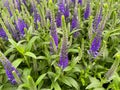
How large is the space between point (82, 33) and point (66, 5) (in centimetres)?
47

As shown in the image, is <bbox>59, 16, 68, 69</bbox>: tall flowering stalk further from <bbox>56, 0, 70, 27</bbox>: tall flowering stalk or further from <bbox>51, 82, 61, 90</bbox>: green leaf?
<bbox>56, 0, 70, 27</bbox>: tall flowering stalk

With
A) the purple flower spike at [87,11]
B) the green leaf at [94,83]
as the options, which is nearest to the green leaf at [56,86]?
the green leaf at [94,83]

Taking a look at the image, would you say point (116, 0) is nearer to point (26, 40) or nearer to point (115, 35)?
point (115, 35)

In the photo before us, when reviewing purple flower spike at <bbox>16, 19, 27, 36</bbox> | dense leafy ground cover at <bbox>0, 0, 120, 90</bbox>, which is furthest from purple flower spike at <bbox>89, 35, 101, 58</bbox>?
purple flower spike at <bbox>16, 19, 27, 36</bbox>

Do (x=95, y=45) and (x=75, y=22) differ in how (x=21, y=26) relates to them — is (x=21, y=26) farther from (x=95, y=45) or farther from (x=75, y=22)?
(x=95, y=45)

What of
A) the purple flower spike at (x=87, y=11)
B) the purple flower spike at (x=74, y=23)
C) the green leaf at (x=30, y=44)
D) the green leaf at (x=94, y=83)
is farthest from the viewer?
the purple flower spike at (x=87, y=11)

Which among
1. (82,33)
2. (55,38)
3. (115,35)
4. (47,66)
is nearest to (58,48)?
(55,38)

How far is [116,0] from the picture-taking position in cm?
432

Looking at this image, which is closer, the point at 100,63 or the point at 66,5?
the point at 100,63

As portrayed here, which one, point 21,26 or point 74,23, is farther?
point 74,23

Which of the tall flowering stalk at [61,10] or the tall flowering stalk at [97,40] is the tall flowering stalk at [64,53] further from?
the tall flowering stalk at [61,10]

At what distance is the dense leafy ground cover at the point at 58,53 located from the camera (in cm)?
273

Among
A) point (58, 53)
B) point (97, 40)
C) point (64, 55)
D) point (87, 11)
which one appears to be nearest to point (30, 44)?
point (58, 53)

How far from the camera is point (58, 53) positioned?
2904 mm
